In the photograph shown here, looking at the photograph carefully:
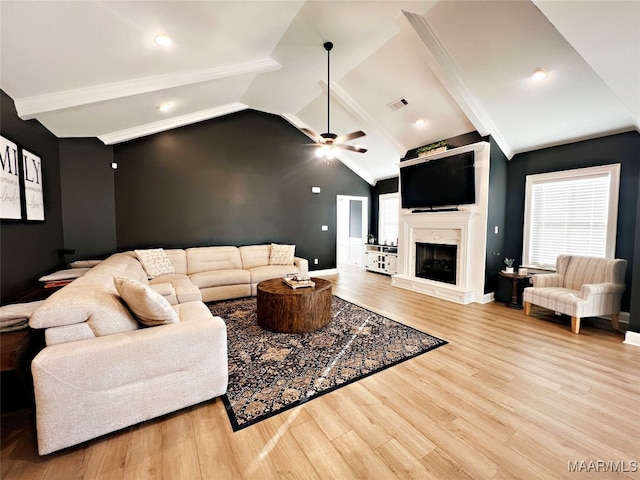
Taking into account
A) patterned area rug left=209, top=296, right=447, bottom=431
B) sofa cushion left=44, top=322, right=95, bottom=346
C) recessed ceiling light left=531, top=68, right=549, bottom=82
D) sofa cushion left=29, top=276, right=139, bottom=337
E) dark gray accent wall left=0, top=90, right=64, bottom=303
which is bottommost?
patterned area rug left=209, top=296, right=447, bottom=431

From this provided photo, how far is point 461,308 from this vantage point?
4.22 metres

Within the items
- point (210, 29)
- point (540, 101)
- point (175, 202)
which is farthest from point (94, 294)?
point (540, 101)

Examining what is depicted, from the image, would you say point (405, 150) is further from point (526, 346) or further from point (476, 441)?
point (476, 441)

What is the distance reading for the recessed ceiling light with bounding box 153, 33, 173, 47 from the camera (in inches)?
91.3

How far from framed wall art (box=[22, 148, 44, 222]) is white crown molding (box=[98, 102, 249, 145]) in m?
1.43

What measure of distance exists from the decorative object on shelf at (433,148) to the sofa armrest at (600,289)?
2.82 meters

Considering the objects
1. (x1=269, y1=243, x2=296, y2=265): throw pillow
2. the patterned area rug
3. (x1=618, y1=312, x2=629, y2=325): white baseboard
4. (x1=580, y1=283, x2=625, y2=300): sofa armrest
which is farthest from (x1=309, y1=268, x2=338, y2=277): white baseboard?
(x1=618, y1=312, x2=629, y2=325): white baseboard

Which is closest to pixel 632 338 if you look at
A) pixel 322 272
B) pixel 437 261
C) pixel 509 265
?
pixel 509 265

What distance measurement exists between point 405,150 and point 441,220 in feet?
5.60

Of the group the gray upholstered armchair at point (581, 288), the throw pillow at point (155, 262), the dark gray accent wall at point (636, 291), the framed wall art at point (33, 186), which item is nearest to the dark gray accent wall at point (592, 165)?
the dark gray accent wall at point (636, 291)

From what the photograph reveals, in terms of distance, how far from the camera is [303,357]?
8.71ft

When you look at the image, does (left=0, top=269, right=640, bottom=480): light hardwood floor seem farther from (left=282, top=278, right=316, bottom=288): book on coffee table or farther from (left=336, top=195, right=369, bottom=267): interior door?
(left=336, top=195, right=369, bottom=267): interior door

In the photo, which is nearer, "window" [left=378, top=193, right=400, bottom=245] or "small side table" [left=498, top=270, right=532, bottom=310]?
"small side table" [left=498, top=270, right=532, bottom=310]

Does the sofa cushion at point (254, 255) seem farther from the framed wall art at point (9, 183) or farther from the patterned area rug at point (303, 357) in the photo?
the framed wall art at point (9, 183)
